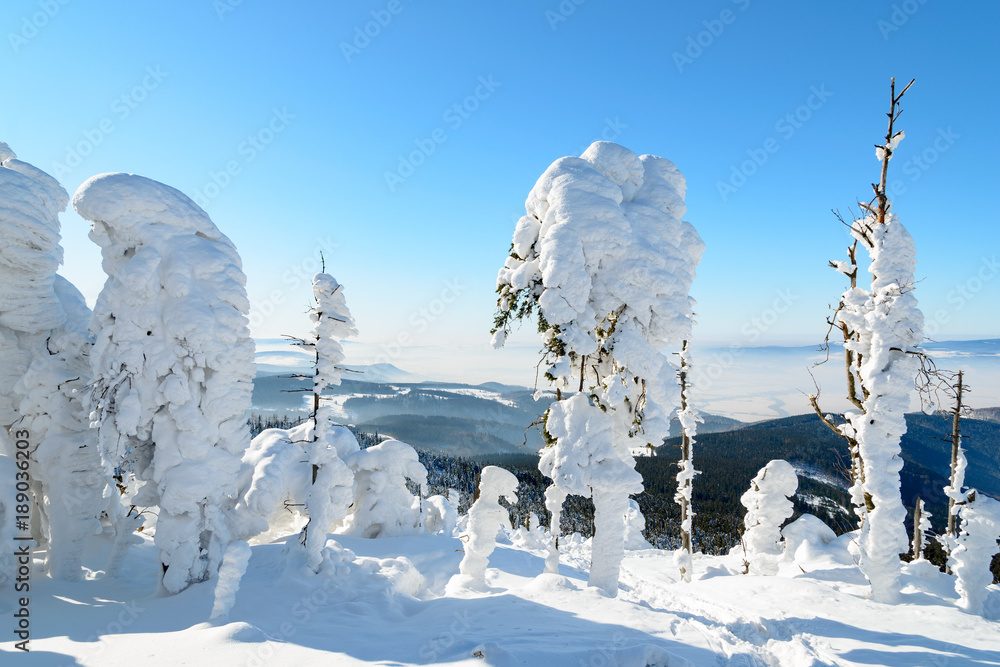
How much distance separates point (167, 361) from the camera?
1102 centimetres

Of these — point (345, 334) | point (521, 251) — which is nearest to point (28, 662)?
point (345, 334)

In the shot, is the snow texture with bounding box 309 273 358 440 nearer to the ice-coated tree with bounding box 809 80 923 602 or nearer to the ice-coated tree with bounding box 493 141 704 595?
the ice-coated tree with bounding box 493 141 704 595

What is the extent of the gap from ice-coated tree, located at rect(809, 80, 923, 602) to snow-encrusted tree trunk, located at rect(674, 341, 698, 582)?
6527 millimetres

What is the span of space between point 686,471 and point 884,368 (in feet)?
27.1

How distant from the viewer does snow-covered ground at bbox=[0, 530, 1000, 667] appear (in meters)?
6.96

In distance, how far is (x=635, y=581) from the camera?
610 inches

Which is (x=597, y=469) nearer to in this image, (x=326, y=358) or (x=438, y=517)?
(x=326, y=358)

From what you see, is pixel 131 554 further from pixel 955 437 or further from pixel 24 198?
pixel 955 437

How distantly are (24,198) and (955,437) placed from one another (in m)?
27.7

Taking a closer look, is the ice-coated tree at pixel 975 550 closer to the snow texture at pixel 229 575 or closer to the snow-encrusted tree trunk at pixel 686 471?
the snow-encrusted tree trunk at pixel 686 471

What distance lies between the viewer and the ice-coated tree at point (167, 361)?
10.9 metres

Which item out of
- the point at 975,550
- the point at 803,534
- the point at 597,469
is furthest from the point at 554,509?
the point at 803,534

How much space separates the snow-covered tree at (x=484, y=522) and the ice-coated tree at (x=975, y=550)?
1006cm

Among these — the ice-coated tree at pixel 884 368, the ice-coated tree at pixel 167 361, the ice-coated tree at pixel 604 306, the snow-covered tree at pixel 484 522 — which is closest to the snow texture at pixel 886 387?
the ice-coated tree at pixel 884 368
